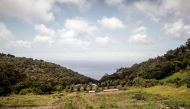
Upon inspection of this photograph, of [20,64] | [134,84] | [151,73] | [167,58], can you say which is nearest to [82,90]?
[134,84]

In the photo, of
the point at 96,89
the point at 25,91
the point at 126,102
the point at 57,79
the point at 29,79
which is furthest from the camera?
the point at 57,79

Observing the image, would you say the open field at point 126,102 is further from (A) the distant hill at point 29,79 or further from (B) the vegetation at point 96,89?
(A) the distant hill at point 29,79

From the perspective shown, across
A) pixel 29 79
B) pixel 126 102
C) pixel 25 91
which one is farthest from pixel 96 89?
pixel 126 102

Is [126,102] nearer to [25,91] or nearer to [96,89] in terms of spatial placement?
[96,89]

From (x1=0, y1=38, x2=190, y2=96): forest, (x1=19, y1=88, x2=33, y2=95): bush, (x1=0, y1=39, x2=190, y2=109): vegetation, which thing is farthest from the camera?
(x1=0, y1=38, x2=190, y2=96): forest

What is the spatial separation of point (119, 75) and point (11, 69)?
174 feet

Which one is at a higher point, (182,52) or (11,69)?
(182,52)

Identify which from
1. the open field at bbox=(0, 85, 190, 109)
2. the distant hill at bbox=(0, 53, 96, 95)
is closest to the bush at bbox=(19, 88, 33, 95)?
the distant hill at bbox=(0, 53, 96, 95)

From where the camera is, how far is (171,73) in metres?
120

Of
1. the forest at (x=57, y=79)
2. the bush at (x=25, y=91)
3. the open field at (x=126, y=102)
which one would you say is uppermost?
the forest at (x=57, y=79)

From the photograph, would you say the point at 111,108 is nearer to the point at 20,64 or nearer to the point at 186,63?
the point at 186,63

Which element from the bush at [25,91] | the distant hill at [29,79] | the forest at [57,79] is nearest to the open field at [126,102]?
the forest at [57,79]

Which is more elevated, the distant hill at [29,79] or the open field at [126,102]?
the distant hill at [29,79]

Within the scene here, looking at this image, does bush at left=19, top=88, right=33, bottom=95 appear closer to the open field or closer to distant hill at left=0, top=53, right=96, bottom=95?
distant hill at left=0, top=53, right=96, bottom=95
